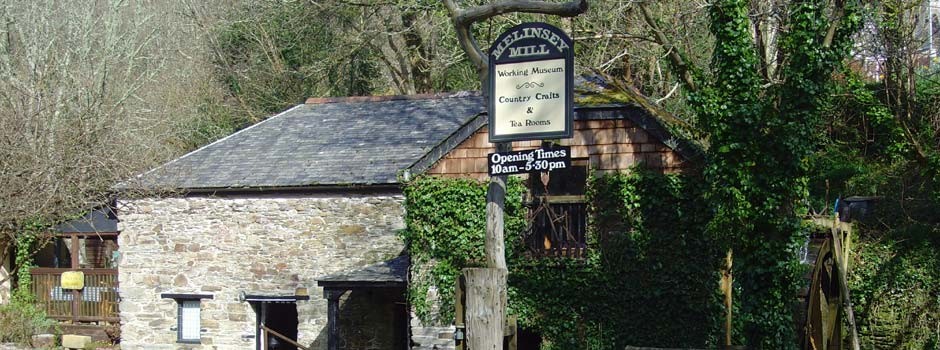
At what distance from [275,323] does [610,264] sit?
27.3 feet

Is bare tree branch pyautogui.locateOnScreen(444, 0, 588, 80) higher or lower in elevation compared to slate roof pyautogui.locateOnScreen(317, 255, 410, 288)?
higher

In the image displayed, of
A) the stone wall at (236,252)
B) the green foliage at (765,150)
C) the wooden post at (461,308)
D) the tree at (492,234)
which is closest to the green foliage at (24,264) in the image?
the stone wall at (236,252)

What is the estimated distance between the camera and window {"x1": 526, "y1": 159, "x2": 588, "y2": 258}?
51.9ft

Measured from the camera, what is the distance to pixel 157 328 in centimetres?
2108

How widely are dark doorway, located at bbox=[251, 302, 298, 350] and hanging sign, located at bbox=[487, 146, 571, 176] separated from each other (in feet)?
33.4

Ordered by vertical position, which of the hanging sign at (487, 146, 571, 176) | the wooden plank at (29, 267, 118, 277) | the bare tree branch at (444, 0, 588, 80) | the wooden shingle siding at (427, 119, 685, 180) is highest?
the bare tree branch at (444, 0, 588, 80)

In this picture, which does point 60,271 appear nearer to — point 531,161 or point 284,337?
point 284,337

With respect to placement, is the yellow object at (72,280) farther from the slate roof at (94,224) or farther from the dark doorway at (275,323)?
the dark doorway at (275,323)

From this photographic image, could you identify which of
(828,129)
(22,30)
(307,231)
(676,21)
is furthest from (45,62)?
(828,129)

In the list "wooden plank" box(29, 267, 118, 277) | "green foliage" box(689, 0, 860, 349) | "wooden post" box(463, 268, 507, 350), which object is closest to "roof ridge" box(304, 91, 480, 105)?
"wooden plank" box(29, 267, 118, 277)

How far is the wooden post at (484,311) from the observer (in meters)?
9.73

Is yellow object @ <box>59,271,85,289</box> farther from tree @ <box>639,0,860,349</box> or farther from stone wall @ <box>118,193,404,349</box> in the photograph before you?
tree @ <box>639,0,860,349</box>

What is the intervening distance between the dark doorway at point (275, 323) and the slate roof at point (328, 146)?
8.27 ft

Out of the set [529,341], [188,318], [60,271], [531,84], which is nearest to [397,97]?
[188,318]
